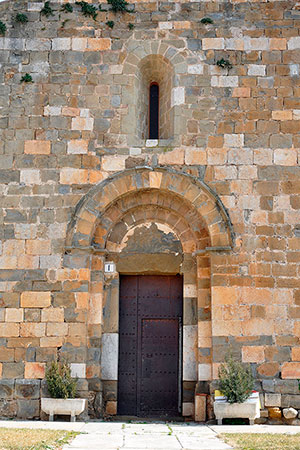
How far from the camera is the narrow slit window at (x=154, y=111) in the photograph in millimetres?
10531

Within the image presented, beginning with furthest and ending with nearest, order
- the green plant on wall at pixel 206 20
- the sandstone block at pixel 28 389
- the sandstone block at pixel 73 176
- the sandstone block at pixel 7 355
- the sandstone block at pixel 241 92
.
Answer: the green plant on wall at pixel 206 20
the sandstone block at pixel 241 92
the sandstone block at pixel 73 176
the sandstone block at pixel 7 355
the sandstone block at pixel 28 389

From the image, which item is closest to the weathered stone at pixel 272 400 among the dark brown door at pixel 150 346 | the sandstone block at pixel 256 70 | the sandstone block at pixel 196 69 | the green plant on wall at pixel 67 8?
the dark brown door at pixel 150 346

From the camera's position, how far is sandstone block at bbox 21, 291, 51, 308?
30.5ft

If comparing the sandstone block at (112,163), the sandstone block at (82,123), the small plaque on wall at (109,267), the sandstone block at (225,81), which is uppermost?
the sandstone block at (225,81)

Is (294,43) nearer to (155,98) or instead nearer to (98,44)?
(155,98)

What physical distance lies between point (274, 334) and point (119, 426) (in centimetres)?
276

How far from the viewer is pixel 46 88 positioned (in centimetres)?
1002

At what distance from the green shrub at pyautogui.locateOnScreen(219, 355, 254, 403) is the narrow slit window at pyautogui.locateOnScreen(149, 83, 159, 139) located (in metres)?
4.07

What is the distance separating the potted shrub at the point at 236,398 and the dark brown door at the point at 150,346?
109 centimetres

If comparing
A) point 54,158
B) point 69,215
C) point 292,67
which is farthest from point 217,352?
point 292,67

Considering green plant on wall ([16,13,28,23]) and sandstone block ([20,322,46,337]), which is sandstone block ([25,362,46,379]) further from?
green plant on wall ([16,13,28,23])

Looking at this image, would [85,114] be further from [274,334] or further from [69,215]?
[274,334]

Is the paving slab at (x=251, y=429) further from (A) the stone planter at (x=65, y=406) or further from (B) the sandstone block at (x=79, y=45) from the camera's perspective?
(B) the sandstone block at (x=79, y=45)

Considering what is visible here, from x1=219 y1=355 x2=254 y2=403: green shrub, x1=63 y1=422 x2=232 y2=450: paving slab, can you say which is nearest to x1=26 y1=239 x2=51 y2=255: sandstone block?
x1=63 y1=422 x2=232 y2=450: paving slab
